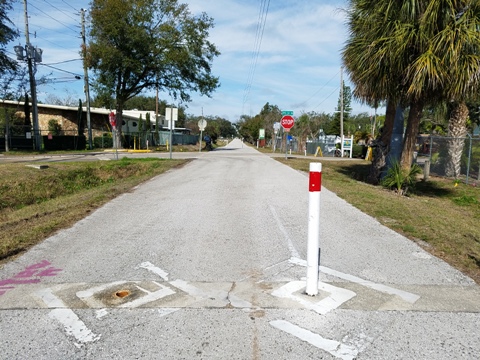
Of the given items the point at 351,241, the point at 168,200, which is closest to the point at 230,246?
the point at 351,241

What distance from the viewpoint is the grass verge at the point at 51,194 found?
20.8 feet

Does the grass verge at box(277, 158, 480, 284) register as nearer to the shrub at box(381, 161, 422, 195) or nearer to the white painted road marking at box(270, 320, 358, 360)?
the shrub at box(381, 161, 422, 195)

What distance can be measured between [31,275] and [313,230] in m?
3.25

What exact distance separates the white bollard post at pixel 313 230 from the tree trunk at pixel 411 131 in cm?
956

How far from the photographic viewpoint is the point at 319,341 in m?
3.02

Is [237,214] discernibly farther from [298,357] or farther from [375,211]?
[298,357]

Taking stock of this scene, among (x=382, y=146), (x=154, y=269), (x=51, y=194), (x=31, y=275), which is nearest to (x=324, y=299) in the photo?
(x=154, y=269)

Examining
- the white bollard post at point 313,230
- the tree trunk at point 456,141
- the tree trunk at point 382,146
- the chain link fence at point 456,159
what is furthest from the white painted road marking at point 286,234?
the tree trunk at point 456,141

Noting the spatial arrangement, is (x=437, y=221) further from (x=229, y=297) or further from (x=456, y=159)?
(x=456, y=159)

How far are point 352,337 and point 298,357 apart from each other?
0.55m

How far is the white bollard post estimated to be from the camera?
12.4 ft

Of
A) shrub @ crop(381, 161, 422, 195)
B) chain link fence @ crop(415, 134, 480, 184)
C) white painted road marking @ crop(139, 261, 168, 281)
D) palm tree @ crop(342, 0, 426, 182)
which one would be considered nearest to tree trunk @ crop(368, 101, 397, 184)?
palm tree @ crop(342, 0, 426, 182)

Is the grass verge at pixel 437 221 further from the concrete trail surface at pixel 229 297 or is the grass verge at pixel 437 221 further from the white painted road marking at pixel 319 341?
the white painted road marking at pixel 319 341

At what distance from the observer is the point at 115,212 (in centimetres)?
791
